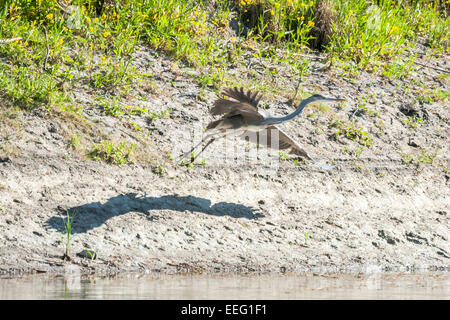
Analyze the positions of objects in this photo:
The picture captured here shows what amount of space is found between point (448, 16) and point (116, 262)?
905 cm

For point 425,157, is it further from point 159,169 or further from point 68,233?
point 68,233

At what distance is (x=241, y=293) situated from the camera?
5266 mm

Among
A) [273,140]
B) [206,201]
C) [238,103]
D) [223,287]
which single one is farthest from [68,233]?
[273,140]

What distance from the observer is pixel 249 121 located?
729cm

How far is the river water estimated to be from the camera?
5.06 m

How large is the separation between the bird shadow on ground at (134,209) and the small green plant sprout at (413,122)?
337 centimetres

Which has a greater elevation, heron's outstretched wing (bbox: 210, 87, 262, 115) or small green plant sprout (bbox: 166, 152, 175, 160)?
heron's outstretched wing (bbox: 210, 87, 262, 115)

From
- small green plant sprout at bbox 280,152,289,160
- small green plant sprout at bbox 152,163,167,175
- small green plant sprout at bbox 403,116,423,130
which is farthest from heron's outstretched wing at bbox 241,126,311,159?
small green plant sprout at bbox 403,116,423,130

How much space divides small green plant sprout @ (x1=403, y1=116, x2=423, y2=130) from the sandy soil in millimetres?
328

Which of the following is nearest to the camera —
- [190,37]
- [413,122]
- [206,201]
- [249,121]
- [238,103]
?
[238,103]

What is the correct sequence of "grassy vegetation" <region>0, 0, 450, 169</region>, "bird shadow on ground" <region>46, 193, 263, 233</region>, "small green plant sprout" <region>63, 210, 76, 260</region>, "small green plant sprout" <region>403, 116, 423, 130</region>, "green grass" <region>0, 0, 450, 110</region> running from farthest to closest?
"small green plant sprout" <region>403, 116, 423, 130</region> → "green grass" <region>0, 0, 450, 110</region> → "grassy vegetation" <region>0, 0, 450, 169</region> → "bird shadow on ground" <region>46, 193, 263, 233</region> → "small green plant sprout" <region>63, 210, 76, 260</region>

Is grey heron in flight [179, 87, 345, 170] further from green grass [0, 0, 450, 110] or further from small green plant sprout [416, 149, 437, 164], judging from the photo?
small green plant sprout [416, 149, 437, 164]

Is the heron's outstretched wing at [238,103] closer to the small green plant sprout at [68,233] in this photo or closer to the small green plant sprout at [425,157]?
the small green plant sprout at [68,233]
